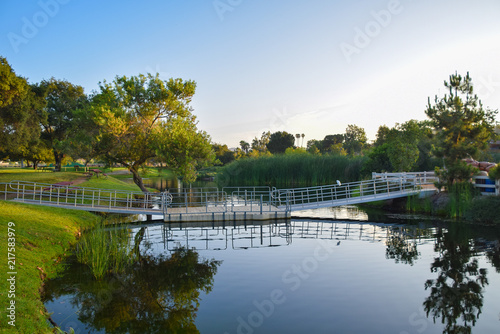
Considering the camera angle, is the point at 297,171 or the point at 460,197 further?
the point at 297,171

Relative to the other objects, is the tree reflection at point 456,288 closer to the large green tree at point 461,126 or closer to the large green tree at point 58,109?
the large green tree at point 461,126

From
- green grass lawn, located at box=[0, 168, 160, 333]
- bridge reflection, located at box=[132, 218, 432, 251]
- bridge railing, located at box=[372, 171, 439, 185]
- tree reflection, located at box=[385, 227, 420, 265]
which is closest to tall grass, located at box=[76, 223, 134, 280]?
green grass lawn, located at box=[0, 168, 160, 333]

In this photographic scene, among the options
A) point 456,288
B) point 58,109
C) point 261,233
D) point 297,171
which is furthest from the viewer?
point 297,171

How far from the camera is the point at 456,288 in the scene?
33.0ft

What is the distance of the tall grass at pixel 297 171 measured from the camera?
1563 inches

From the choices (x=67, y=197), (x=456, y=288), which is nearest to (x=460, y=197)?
(x=456, y=288)

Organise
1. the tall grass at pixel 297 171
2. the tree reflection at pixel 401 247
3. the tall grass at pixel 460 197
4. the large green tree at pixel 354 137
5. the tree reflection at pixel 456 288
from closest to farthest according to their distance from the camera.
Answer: the tree reflection at pixel 456 288, the tree reflection at pixel 401 247, the tall grass at pixel 460 197, the tall grass at pixel 297 171, the large green tree at pixel 354 137

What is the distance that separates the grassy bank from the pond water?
614mm

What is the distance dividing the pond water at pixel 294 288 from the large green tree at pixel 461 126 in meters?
5.83

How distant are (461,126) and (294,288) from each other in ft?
53.2

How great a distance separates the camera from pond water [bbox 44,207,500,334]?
809 cm

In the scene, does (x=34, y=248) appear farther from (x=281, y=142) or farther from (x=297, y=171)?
(x=281, y=142)

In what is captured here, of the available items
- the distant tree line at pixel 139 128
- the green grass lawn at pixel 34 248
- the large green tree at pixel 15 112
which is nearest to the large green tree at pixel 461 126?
the distant tree line at pixel 139 128

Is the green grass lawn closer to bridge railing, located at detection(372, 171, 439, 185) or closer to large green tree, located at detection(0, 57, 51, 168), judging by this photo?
large green tree, located at detection(0, 57, 51, 168)
